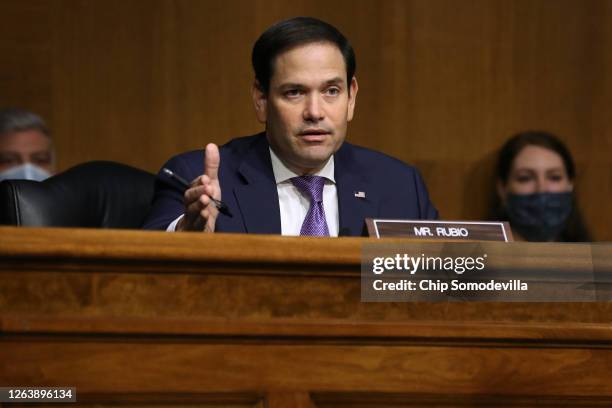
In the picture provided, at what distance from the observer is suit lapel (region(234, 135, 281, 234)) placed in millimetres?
2285

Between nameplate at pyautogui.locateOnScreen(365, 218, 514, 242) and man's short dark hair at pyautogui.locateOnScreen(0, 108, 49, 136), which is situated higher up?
man's short dark hair at pyautogui.locateOnScreen(0, 108, 49, 136)

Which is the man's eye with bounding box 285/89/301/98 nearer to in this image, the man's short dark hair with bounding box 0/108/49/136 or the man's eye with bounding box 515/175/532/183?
the man's short dark hair with bounding box 0/108/49/136

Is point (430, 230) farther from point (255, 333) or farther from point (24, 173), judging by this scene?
point (24, 173)

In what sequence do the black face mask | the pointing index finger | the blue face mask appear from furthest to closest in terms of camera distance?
the black face mask, the blue face mask, the pointing index finger

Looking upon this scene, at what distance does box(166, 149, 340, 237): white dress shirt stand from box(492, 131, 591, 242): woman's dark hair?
1.31 meters

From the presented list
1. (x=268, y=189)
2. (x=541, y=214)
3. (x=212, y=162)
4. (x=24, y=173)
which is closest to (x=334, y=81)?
(x=268, y=189)

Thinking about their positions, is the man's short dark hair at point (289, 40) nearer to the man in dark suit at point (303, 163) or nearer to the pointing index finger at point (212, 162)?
the man in dark suit at point (303, 163)

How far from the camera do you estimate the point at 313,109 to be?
7.97 ft

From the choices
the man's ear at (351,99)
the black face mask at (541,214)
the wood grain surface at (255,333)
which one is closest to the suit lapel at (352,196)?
the man's ear at (351,99)

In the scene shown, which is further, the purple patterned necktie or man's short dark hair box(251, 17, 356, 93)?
man's short dark hair box(251, 17, 356, 93)


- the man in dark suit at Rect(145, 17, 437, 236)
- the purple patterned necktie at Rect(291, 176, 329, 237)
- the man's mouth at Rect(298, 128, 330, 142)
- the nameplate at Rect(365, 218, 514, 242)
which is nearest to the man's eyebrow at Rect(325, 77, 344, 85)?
the man in dark suit at Rect(145, 17, 437, 236)

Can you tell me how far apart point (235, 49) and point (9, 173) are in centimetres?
95

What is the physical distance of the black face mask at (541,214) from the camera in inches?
138

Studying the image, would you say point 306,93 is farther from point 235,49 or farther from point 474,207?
point 474,207
